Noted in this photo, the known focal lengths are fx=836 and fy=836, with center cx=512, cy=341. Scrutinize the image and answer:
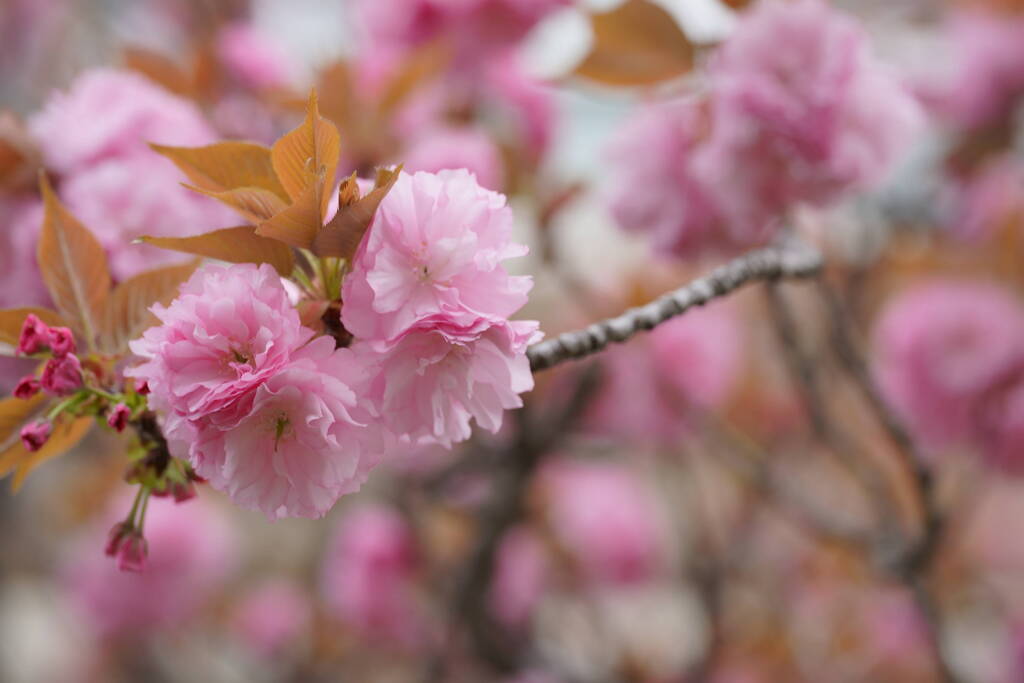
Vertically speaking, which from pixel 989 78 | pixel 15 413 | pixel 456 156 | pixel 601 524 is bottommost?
pixel 601 524

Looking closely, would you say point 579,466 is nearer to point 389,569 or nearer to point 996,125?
point 389,569

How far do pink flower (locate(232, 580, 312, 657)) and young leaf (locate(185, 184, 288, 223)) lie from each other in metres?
1.49

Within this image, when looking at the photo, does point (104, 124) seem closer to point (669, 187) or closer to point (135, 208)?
point (135, 208)

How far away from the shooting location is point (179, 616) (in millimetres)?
1481

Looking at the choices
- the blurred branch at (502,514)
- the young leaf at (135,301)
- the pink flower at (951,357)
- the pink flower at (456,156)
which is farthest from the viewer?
the blurred branch at (502,514)

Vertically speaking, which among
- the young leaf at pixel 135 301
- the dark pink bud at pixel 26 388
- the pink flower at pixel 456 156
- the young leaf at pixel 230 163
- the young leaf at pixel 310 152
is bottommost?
the pink flower at pixel 456 156

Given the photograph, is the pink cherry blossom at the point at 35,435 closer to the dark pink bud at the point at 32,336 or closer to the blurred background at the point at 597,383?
the dark pink bud at the point at 32,336

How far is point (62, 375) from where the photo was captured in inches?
13.5

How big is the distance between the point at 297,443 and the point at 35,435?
0.36 feet

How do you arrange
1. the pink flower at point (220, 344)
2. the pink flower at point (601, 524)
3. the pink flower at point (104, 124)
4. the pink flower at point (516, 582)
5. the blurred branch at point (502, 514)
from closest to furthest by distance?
the pink flower at point (220, 344) < the pink flower at point (104, 124) < the blurred branch at point (502, 514) < the pink flower at point (516, 582) < the pink flower at point (601, 524)

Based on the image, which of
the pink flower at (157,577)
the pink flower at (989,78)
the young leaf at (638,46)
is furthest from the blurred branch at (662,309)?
the pink flower at (157,577)

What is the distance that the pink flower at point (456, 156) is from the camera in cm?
74

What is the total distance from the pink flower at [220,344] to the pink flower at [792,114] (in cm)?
34

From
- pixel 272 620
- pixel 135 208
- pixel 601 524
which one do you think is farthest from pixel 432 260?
pixel 272 620
